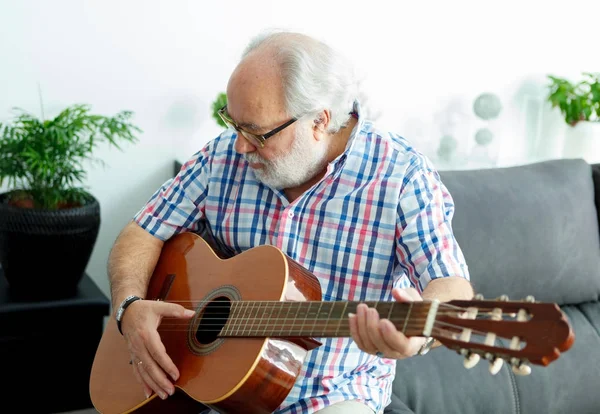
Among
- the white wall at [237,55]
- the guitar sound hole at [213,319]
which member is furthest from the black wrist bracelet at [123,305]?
the white wall at [237,55]

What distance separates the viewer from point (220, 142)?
1716mm

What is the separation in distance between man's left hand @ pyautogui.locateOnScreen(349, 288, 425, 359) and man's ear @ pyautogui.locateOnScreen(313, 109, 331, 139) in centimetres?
50

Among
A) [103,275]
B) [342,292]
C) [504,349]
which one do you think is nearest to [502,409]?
[342,292]

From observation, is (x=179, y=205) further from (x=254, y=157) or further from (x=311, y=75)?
(x=311, y=75)

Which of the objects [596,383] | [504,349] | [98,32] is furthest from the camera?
[98,32]

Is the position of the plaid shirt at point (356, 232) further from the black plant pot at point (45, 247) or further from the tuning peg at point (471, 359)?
the black plant pot at point (45, 247)

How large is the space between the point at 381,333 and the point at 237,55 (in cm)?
162

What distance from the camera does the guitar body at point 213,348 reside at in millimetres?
1292

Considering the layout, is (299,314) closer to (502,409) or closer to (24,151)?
(502,409)

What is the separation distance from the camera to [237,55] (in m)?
2.54

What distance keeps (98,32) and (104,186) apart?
1.62 feet

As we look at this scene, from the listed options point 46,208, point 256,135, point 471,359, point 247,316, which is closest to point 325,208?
point 256,135

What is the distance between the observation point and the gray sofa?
1942mm

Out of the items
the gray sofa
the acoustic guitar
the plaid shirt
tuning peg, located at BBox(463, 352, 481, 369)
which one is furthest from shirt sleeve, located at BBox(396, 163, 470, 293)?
the gray sofa
